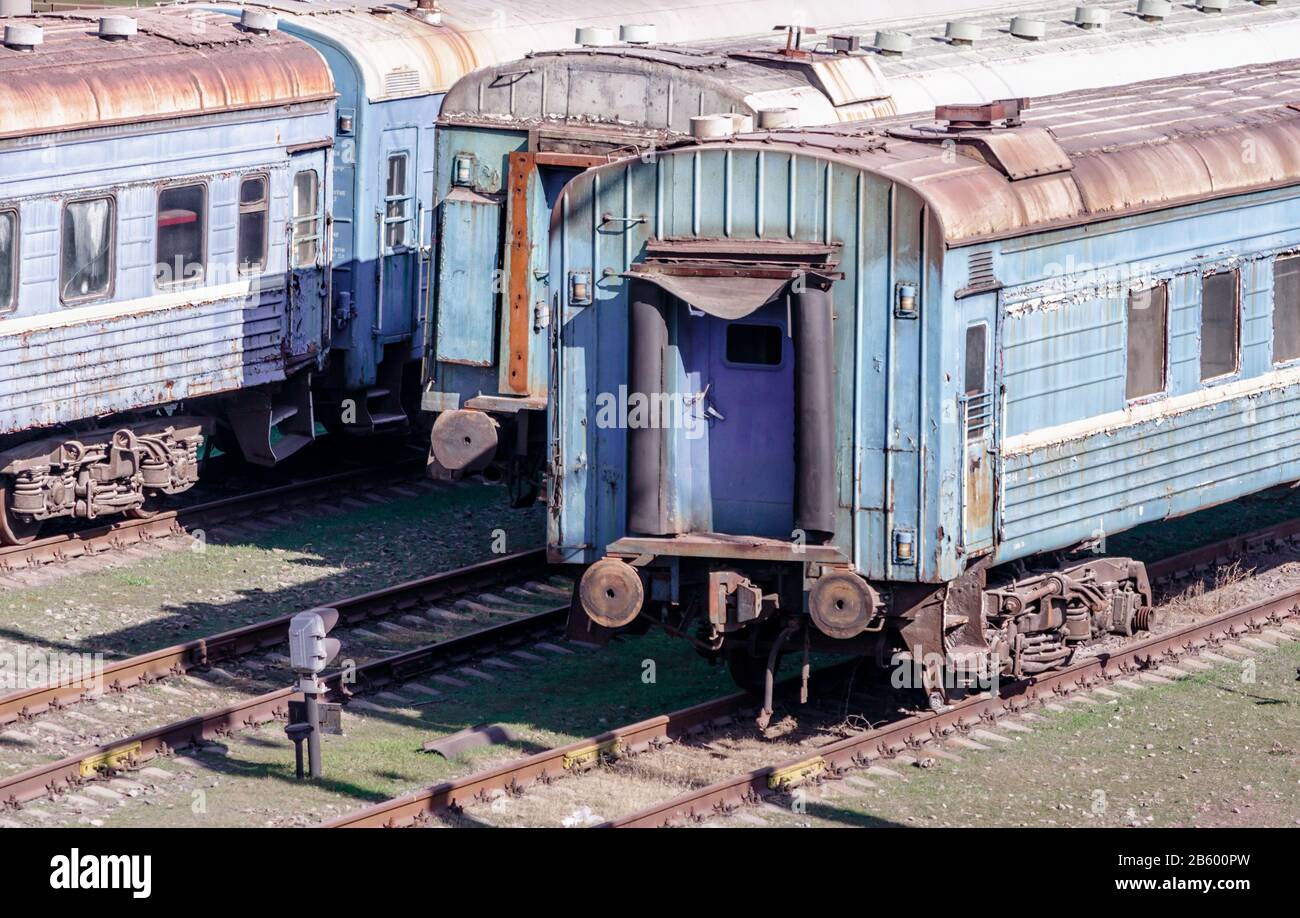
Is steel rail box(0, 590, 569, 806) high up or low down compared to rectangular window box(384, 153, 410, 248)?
down

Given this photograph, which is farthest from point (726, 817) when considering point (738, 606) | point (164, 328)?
point (164, 328)

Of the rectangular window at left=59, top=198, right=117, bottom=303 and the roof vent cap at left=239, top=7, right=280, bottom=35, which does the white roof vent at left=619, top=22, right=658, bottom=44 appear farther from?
the rectangular window at left=59, top=198, right=117, bottom=303

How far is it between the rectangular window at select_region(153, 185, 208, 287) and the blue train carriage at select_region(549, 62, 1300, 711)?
5.40 meters

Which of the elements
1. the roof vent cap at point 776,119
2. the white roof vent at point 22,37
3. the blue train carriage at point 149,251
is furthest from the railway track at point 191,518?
the roof vent cap at point 776,119

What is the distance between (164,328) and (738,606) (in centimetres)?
673

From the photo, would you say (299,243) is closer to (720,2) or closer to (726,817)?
(720,2)

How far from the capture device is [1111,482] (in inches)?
529

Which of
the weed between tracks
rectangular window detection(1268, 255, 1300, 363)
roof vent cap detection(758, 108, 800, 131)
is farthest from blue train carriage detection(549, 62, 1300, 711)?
the weed between tracks

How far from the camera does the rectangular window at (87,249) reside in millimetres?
16219

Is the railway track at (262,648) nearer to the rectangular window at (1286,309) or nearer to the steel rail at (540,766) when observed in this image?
the steel rail at (540,766)

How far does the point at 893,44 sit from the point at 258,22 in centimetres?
519

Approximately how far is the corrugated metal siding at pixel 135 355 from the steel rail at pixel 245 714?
147 inches

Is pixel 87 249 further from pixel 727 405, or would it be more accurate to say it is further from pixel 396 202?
pixel 727 405

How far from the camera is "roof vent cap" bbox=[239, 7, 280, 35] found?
18141mm
